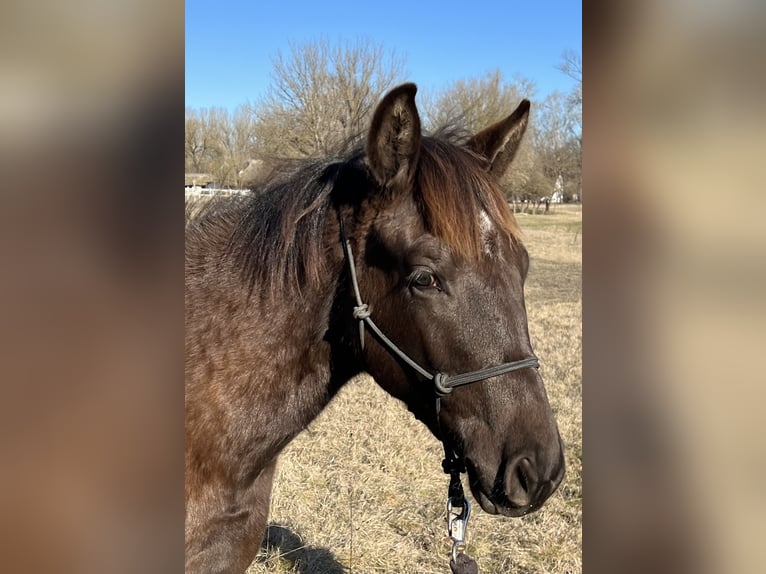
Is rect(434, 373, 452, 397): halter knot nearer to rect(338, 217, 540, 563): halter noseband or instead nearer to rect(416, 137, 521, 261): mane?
rect(338, 217, 540, 563): halter noseband

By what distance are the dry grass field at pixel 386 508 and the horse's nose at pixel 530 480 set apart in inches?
79.4

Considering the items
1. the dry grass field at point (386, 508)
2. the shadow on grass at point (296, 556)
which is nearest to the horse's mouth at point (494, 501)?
the dry grass field at point (386, 508)

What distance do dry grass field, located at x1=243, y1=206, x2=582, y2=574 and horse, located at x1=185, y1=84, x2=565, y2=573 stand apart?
1.76 m

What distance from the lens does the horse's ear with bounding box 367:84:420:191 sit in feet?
5.80

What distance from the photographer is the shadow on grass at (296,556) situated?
11.7ft

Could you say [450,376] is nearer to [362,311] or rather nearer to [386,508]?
[362,311]

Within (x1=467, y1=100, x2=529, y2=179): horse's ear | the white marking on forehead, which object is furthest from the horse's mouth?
(x1=467, y1=100, x2=529, y2=179): horse's ear

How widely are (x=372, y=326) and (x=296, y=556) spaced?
248cm
